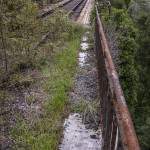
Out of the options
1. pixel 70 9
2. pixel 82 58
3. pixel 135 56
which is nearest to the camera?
pixel 82 58

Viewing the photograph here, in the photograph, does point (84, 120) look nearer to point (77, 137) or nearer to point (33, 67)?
point (77, 137)

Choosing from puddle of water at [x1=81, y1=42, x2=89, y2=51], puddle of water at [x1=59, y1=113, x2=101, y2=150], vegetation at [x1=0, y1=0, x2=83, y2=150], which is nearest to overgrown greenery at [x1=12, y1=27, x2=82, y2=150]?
vegetation at [x1=0, y1=0, x2=83, y2=150]

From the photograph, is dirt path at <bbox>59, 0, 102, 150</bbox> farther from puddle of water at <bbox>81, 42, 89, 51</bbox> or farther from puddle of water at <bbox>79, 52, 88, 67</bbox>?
puddle of water at <bbox>81, 42, 89, 51</bbox>

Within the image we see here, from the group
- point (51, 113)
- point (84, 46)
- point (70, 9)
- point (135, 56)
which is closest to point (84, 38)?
point (84, 46)

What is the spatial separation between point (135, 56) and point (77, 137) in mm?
18868

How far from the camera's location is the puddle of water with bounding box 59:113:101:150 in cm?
480

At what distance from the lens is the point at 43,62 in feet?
30.5

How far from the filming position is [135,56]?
928 inches

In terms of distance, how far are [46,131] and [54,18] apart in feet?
21.2

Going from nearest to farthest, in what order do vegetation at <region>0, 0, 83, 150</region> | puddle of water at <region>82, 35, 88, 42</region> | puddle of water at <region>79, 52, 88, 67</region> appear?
vegetation at <region>0, 0, 83, 150</region> < puddle of water at <region>79, 52, 88, 67</region> < puddle of water at <region>82, 35, 88, 42</region>

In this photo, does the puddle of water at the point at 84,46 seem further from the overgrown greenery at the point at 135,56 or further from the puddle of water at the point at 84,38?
the overgrown greenery at the point at 135,56

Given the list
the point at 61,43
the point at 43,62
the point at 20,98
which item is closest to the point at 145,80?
the point at 61,43

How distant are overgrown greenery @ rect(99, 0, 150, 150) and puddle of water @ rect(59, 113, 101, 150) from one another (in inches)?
207

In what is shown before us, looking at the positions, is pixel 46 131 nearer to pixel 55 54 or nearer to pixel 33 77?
pixel 33 77
